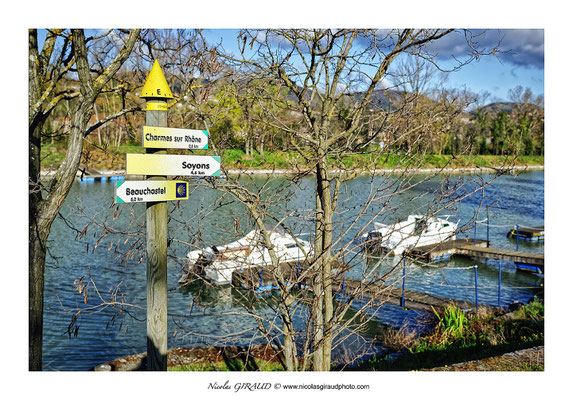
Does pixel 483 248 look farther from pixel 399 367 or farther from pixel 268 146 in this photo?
pixel 268 146

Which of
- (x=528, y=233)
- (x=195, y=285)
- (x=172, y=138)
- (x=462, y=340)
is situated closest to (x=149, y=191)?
(x=172, y=138)

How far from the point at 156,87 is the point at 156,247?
47.6 inches

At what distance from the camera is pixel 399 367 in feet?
27.5

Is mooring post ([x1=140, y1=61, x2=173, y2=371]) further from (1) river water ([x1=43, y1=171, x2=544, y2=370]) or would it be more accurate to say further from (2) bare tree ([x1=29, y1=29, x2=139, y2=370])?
(2) bare tree ([x1=29, y1=29, x2=139, y2=370])

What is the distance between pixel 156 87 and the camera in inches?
152

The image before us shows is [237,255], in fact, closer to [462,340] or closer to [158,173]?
[158,173]

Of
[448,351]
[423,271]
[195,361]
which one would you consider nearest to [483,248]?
[423,271]

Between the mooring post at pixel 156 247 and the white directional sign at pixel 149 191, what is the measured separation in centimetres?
9

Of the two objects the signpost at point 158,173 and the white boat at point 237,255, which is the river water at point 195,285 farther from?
the signpost at point 158,173

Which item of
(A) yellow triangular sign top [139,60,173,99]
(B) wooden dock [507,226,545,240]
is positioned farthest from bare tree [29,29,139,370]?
(B) wooden dock [507,226,545,240]

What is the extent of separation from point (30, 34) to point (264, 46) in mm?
2470

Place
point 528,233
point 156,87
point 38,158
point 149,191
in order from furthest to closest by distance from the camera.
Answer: point 528,233
point 38,158
point 156,87
point 149,191

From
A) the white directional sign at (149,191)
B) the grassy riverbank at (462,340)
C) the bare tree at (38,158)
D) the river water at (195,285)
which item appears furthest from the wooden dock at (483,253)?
Answer: the white directional sign at (149,191)

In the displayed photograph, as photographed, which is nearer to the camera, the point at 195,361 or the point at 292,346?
the point at 292,346
